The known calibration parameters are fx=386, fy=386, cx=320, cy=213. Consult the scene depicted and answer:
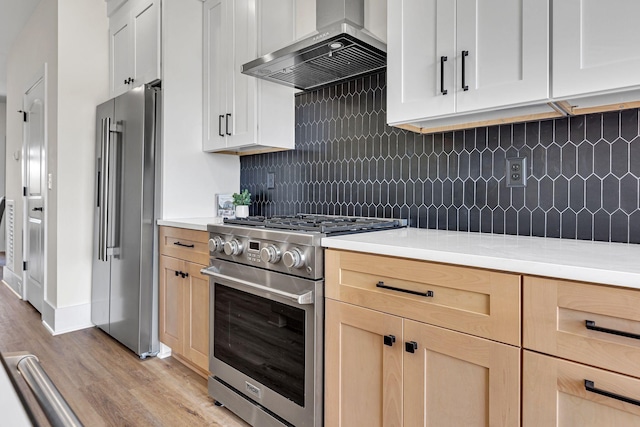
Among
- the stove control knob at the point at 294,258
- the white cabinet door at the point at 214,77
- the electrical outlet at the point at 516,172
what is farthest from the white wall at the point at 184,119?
the electrical outlet at the point at 516,172

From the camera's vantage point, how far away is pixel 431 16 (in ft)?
4.99

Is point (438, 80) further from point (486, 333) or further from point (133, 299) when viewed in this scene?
point (133, 299)

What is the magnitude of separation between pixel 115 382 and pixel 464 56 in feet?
8.19

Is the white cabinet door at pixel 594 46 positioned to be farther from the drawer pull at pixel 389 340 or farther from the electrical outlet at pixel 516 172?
the drawer pull at pixel 389 340

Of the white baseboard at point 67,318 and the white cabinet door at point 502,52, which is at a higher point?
the white cabinet door at point 502,52

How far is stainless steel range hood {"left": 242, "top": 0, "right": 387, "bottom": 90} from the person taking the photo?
1.73 m

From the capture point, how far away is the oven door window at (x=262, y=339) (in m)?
1.61

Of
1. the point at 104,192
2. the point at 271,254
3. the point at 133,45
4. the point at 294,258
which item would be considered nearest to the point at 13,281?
the point at 104,192

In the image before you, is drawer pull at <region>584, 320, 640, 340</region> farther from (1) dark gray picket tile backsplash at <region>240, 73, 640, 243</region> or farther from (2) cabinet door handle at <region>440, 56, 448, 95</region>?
(2) cabinet door handle at <region>440, 56, 448, 95</region>

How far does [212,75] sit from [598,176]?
2.33m

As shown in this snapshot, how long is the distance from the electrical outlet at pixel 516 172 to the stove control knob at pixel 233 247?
1.24 meters

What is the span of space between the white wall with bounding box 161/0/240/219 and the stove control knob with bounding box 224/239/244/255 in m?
0.93

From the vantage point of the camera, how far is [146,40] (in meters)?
2.79

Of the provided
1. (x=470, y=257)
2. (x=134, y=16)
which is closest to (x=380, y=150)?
(x=470, y=257)
